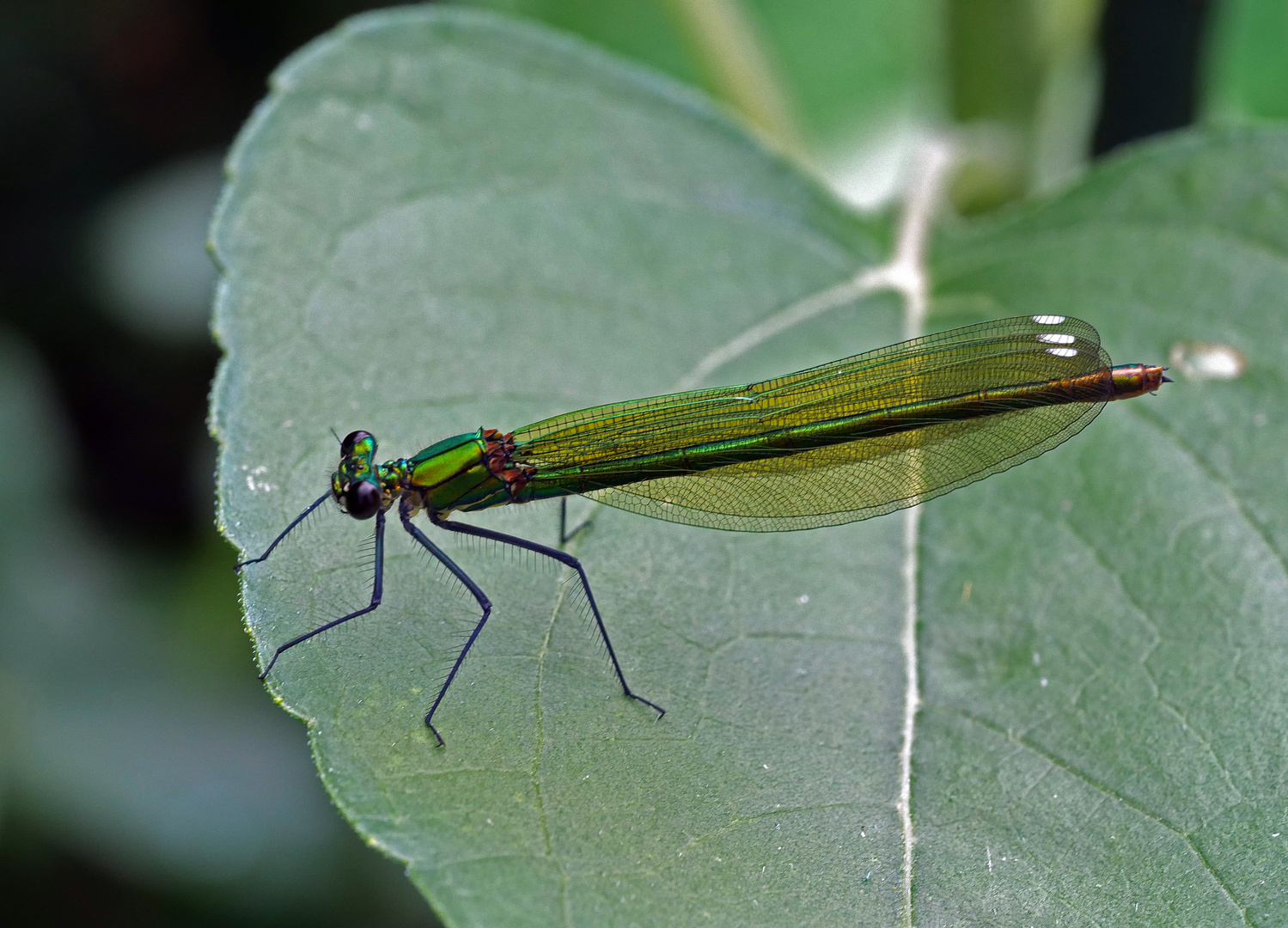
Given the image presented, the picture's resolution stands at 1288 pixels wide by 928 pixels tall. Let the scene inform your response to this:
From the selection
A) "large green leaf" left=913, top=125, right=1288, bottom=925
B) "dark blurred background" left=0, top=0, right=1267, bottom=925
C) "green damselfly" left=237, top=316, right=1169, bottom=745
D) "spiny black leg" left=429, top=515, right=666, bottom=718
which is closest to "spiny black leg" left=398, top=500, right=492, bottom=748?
"green damselfly" left=237, top=316, right=1169, bottom=745

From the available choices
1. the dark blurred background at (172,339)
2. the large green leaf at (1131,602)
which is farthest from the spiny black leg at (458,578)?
the dark blurred background at (172,339)

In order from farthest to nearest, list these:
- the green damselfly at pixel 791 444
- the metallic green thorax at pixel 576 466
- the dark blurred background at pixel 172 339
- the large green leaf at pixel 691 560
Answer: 1. the dark blurred background at pixel 172 339
2. the metallic green thorax at pixel 576 466
3. the green damselfly at pixel 791 444
4. the large green leaf at pixel 691 560

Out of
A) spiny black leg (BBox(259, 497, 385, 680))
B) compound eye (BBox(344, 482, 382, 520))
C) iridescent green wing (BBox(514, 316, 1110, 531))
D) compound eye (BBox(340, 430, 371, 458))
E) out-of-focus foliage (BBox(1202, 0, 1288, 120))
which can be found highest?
out-of-focus foliage (BBox(1202, 0, 1288, 120))

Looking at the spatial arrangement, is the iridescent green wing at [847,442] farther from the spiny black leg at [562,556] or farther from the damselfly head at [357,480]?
the damselfly head at [357,480]

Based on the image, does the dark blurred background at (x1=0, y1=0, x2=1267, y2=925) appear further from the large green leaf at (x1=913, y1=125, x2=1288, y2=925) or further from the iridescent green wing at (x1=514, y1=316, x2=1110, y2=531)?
the iridescent green wing at (x1=514, y1=316, x2=1110, y2=531)

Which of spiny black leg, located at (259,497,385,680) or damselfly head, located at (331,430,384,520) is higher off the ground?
damselfly head, located at (331,430,384,520)

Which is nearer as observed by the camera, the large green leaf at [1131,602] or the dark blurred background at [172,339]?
the large green leaf at [1131,602]
